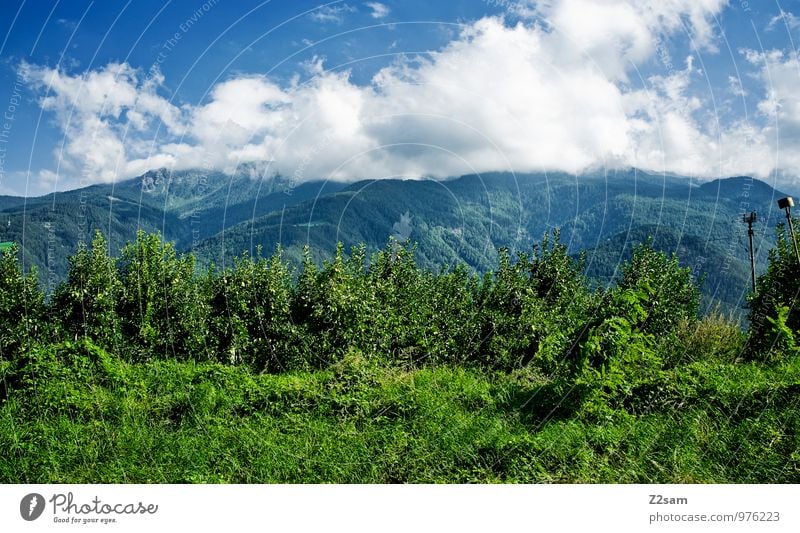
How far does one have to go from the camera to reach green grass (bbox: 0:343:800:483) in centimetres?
545

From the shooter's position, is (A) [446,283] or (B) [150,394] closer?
(B) [150,394]

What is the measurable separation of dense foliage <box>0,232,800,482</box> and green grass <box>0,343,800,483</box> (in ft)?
0.06

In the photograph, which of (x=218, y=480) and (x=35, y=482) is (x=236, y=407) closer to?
(x=218, y=480)

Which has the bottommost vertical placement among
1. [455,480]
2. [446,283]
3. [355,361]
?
[455,480]

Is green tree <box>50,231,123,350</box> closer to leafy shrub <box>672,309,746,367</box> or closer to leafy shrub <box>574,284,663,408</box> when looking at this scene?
leafy shrub <box>574,284,663,408</box>

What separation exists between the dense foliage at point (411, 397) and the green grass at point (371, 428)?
2 cm

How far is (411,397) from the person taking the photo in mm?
6734

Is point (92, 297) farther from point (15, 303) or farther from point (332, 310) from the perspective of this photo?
point (332, 310)

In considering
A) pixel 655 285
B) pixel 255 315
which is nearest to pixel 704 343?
pixel 655 285

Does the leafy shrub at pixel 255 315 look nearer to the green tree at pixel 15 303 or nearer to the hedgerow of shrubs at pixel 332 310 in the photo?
the hedgerow of shrubs at pixel 332 310

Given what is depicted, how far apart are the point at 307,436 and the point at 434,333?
4.57 meters

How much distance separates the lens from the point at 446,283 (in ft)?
39.4

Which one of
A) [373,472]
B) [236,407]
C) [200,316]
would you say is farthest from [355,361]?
[200,316]
